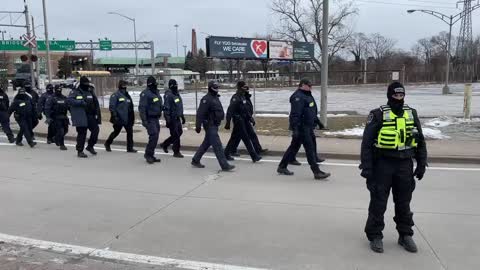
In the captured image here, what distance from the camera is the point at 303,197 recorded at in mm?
6902

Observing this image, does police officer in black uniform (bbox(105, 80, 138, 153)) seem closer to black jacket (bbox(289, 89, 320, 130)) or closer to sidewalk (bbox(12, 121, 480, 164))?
sidewalk (bbox(12, 121, 480, 164))

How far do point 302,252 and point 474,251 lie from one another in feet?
5.57

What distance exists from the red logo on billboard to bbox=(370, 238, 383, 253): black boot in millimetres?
26312

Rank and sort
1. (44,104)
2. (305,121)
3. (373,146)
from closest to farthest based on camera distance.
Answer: (373,146) → (305,121) → (44,104)

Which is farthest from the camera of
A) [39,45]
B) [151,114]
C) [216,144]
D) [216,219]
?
[39,45]

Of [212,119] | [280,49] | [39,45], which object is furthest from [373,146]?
[39,45]

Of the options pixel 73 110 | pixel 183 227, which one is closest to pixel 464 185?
pixel 183 227

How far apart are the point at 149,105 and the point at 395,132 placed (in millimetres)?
6364

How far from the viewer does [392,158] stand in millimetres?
4664

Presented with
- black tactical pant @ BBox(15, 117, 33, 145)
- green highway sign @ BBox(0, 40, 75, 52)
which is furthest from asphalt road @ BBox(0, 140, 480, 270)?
green highway sign @ BBox(0, 40, 75, 52)

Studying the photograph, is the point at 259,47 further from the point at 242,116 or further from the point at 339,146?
the point at 242,116

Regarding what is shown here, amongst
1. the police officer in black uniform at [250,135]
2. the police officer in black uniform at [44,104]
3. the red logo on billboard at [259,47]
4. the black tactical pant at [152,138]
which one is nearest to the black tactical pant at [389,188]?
the police officer in black uniform at [250,135]

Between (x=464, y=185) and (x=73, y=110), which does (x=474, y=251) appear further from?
(x=73, y=110)

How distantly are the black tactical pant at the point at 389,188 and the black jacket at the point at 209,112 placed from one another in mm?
4613
